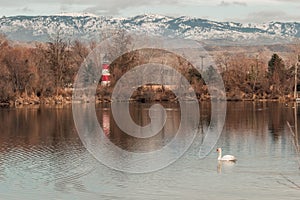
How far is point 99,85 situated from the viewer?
70.4 meters

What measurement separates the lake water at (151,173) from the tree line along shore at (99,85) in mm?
29513

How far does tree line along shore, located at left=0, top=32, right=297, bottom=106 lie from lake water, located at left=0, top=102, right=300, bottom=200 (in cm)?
2951

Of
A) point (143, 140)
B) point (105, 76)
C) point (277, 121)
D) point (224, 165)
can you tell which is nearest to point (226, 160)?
point (224, 165)

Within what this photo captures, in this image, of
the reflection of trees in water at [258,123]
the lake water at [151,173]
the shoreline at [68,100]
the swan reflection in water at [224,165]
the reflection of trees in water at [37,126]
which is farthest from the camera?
the shoreline at [68,100]

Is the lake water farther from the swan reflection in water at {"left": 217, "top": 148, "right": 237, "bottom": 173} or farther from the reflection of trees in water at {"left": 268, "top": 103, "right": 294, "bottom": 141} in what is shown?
the swan reflection in water at {"left": 217, "top": 148, "right": 237, "bottom": 173}

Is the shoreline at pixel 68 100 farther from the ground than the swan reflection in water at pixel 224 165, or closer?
farther from the ground

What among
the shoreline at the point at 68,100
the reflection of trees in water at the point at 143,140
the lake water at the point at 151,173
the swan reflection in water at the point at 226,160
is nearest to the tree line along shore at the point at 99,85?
the shoreline at the point at 68,100

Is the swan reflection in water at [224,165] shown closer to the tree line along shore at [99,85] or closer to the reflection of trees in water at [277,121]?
the reflection of trees in water at [277,121]

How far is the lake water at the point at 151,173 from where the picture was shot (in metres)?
18.5

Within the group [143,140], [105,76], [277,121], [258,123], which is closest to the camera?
[143,140]

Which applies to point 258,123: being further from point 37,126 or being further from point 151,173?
point 151,173

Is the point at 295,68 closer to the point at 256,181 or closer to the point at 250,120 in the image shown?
the point at 250,120

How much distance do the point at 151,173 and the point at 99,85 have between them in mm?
49167

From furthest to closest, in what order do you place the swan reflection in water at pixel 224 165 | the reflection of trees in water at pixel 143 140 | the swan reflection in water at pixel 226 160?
the reflection of trees in water at pixel 143 140 < the swan reflection in water at pixel 226 160 < the swan reflection in water at pixel 224 165
